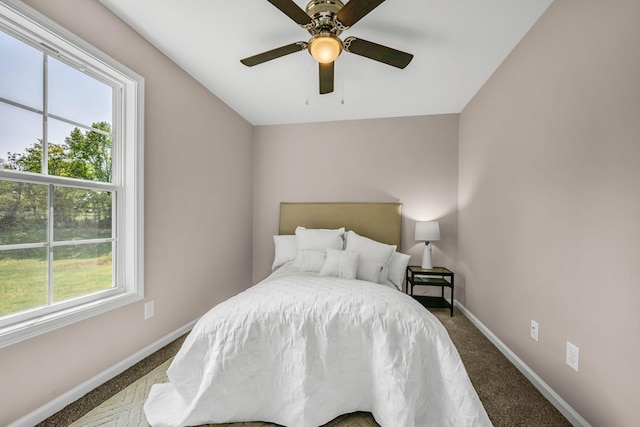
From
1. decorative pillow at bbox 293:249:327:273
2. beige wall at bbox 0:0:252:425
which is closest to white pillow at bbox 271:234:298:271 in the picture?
decorative pillow at bbox 293:249:327:273

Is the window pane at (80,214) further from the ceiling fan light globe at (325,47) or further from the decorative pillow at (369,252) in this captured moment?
the decorative pillow at (369,252)

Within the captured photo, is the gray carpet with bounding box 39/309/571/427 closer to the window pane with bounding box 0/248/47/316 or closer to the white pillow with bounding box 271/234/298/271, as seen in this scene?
the window pane with bounding box 0/248/47/316

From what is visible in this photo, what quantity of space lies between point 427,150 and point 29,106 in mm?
3583

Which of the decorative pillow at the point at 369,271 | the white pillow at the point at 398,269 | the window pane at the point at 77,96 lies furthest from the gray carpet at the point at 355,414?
the window pane at the point at 77,96

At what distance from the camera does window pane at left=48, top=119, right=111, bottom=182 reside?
5.17 ft

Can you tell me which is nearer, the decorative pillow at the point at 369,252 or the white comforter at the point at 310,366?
the white comforter at the point at 310,366

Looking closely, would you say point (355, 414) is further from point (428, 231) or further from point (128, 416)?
point (428, 231)

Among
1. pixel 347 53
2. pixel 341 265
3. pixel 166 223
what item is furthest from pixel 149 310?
pixel 347 53

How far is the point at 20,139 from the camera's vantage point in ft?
→ 4.62

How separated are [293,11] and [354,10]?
0.33m

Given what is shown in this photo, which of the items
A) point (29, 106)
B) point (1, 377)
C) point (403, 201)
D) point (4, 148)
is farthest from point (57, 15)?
point (403, 201)

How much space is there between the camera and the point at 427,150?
344cm

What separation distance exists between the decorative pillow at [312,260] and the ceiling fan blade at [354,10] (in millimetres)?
2004

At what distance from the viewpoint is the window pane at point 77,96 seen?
5.16 ft
